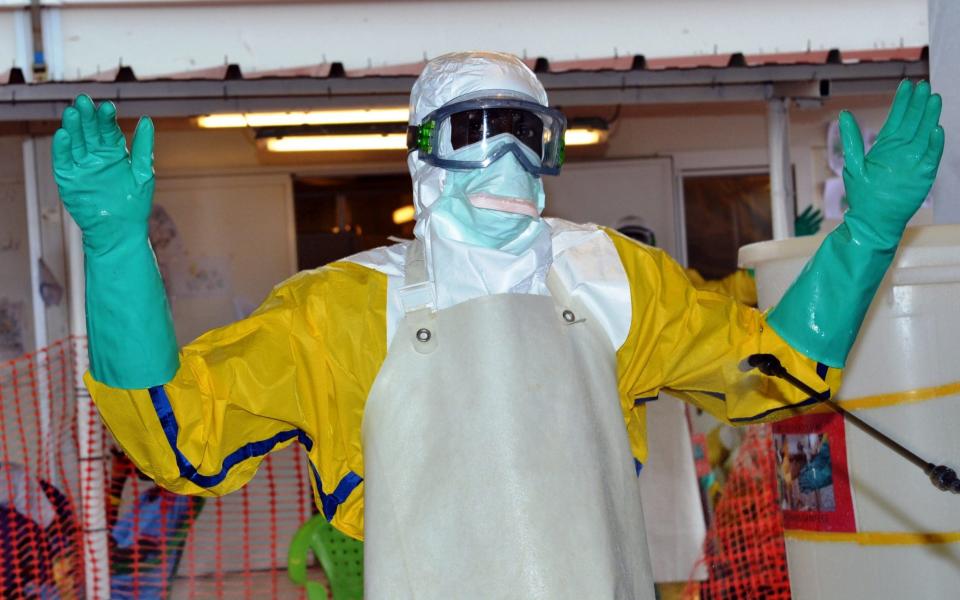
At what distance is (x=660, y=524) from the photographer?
6176 millimetres

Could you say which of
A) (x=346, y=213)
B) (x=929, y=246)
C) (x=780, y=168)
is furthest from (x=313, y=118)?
(x=929, y=246)

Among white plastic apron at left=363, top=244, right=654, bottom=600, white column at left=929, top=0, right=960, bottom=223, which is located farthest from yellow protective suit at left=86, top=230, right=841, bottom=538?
white column at left=929, top=0, right=960, bottom=223

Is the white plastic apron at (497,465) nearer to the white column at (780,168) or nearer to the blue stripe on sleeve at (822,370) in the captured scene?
the blue stripe on sleeve at (822,370)

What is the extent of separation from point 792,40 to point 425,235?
Result: 2.97m

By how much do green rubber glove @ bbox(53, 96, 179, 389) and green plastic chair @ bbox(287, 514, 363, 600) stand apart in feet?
11.4

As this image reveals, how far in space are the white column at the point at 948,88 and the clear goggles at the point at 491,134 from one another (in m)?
1.50

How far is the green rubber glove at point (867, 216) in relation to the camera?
A: 2639 millimetres

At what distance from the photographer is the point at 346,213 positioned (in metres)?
7.64

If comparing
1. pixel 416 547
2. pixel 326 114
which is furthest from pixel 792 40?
pixel 416 547

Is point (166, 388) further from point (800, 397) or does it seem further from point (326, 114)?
point (326, 114)

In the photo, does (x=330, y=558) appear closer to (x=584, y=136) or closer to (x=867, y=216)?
(x=584, y=136)

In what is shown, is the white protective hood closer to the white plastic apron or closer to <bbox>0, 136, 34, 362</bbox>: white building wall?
the white plastic apron

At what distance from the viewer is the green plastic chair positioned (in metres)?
5.74

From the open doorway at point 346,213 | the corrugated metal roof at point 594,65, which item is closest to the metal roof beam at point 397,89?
the corrugated metal roof at point 594,65
